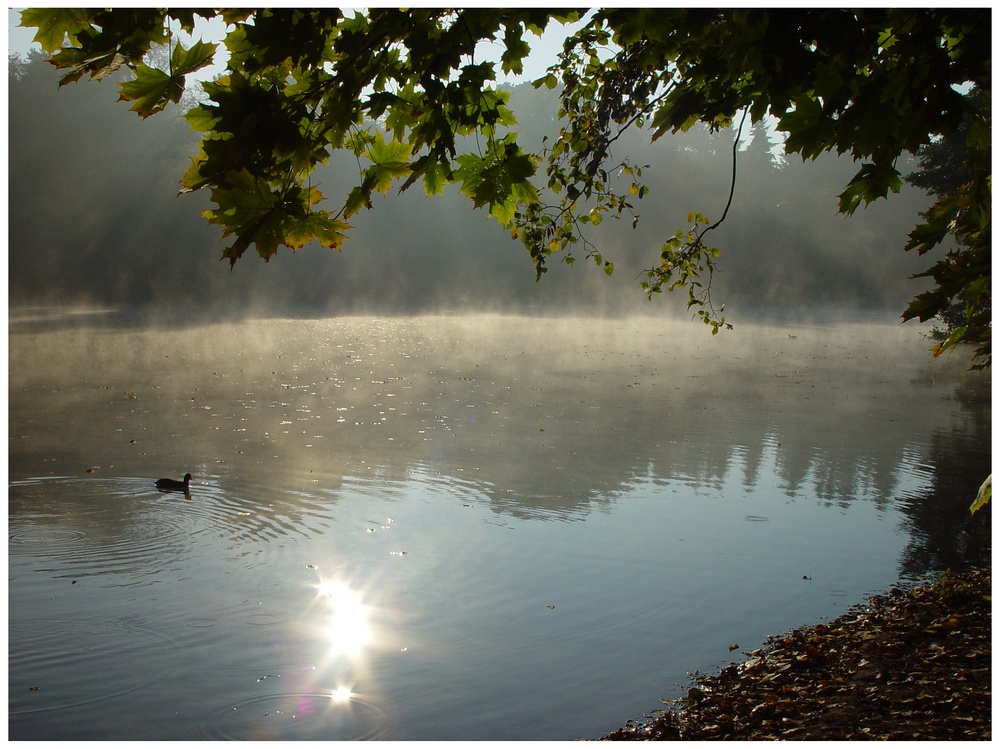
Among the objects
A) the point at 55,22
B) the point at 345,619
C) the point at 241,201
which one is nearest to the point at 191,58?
the point at 55,22

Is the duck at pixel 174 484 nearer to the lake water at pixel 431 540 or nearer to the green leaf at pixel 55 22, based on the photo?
the lake water at pixel 431 540

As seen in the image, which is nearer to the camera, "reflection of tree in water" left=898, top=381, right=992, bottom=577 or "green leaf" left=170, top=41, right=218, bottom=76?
"green leaf" left=170, top=41, right=218, bottom=76

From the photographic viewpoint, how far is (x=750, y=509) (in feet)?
33.8

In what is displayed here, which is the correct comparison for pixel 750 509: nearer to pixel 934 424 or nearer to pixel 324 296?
pixel 934 424

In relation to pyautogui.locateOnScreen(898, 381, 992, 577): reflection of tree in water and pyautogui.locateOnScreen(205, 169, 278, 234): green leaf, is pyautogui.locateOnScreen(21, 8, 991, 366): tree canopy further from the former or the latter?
pyautogui.locateOnScreen(898, 381, 992, 577): reflection of tree in water

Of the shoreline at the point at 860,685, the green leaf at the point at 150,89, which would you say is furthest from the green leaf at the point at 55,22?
the shoreline at the point at 860,685

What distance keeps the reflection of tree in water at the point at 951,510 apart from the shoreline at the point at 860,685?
68.8 inches

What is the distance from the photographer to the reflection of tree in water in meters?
8.58

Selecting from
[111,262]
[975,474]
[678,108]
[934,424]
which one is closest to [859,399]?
[934,424]

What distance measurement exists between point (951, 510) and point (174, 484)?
31.3ft

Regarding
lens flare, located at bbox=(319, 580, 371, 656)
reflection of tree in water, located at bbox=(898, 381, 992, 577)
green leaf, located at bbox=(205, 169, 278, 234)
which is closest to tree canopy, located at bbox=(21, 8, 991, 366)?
green leaf, located at bbox=(205, 169, 278, 234)

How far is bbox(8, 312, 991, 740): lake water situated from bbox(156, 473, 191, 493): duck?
0.39 feet

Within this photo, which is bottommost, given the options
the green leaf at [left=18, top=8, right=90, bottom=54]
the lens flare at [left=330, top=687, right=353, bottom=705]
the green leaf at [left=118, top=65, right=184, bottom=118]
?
the lens flare at [left=330, top=687, right=353, bottom=705]

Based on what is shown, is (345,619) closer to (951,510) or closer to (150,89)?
(150,89)
